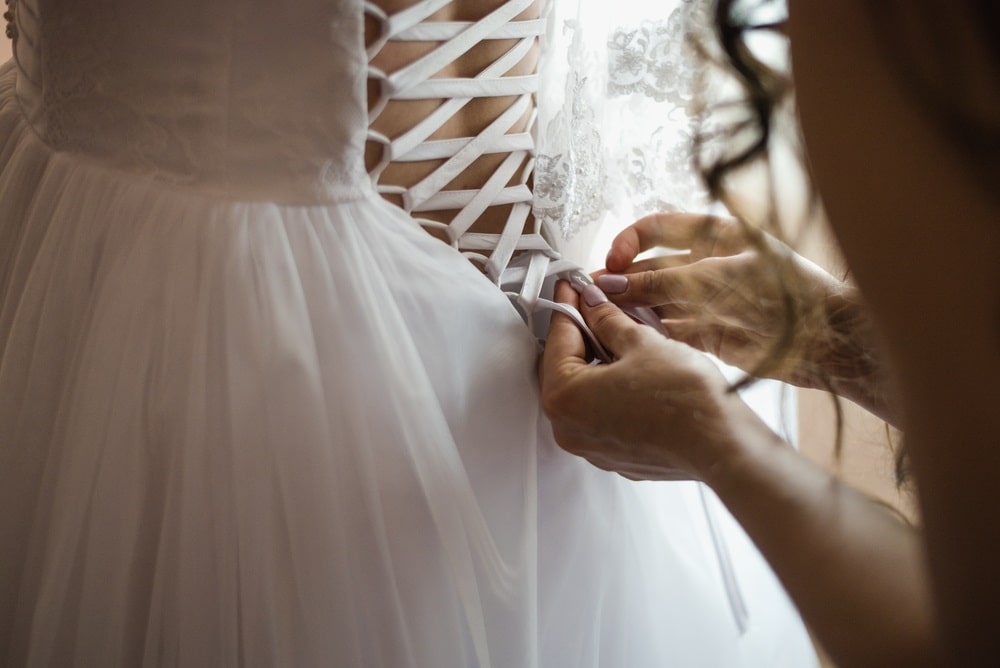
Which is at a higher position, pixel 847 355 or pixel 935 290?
pixel 935 290

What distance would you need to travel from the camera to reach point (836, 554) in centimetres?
37

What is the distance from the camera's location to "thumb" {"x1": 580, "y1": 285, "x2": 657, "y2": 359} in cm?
58

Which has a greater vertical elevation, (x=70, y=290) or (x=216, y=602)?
(x=70, y=290)

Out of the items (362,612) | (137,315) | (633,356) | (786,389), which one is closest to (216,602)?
(362,612)

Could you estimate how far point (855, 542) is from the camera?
37 centimetres

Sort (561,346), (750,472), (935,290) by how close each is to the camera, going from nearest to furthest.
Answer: (935,290) → (750,472) → (561,346)

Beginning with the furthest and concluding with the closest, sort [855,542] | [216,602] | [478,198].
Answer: [478,198]
[216,602]
[855,542]

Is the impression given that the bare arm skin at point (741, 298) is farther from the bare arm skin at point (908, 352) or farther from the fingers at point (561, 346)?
the bare arm skin at point (908, 352)

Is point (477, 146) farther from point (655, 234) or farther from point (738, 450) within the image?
point (738, 450)

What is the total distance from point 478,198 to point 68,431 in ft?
1.14

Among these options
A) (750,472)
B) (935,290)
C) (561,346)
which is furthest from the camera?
(561,346)

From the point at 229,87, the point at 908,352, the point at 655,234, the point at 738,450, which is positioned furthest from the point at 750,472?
the point at 229,87

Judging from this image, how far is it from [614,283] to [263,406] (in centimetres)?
30

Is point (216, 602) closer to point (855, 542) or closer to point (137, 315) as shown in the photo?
point (137, 315)
